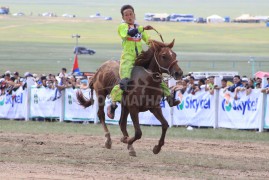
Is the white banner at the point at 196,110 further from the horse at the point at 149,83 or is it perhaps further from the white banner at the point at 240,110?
the horse at the point at 149,83

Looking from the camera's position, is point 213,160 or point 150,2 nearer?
point 213,160

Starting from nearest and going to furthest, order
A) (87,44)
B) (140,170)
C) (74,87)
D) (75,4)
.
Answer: (140,170) → (74,87) → (87,44) → (75,4)

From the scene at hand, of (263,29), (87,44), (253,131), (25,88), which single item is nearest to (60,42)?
(87,44)

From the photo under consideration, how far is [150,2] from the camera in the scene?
173375 mm

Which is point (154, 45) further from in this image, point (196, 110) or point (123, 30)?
point (196, 110)

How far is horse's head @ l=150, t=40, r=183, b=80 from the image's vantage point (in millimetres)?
13272

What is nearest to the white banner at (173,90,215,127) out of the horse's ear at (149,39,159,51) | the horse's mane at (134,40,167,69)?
the horse's mane at (134,40,167,69)

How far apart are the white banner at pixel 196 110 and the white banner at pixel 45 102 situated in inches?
174

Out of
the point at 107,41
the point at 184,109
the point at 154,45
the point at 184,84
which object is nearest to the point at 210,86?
the point at 184,84

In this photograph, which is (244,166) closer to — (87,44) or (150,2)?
(87,44)

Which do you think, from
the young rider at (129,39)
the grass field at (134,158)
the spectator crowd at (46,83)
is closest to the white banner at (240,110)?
the grass field at (134,158)

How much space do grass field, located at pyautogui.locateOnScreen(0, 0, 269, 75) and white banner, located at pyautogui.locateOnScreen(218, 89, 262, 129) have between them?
28905 mm

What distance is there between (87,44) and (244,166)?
7434 cm

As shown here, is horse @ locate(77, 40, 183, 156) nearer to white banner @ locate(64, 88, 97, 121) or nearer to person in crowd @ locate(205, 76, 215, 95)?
person in crowd @ locate(205, 76, 215, 95)
